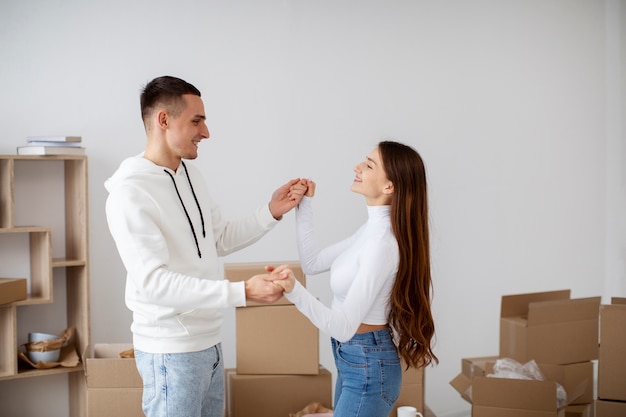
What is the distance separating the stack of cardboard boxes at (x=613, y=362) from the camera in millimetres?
3026

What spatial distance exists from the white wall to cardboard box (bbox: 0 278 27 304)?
44cm

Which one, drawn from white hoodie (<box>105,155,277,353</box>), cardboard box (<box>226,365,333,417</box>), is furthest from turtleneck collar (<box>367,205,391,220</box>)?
cardboard box (<box>226,365,333,417</box>)

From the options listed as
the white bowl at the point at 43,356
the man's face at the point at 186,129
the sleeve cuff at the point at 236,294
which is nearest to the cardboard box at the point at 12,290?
the white bowl at the point at 43,356

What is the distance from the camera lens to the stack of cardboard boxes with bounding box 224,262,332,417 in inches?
120

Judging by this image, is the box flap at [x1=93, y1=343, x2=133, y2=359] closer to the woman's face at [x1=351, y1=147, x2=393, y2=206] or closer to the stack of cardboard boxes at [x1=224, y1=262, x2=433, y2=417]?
the stack of cardboard boxes at [x1=224, y1=262, x2=433, y2=417]

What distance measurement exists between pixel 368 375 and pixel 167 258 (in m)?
0.73

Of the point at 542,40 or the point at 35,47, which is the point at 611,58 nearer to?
the point at 542,40

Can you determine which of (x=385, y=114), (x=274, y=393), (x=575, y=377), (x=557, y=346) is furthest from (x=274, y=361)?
(x=385, y=114)

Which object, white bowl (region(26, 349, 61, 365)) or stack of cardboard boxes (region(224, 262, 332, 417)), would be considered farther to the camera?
white bowl (region(26, 349, 61, 365))

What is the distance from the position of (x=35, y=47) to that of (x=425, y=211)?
221 cm

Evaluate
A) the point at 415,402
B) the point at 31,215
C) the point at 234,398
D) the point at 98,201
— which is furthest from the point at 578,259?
the point at 31,215

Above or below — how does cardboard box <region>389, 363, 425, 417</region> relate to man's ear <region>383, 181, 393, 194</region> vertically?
below

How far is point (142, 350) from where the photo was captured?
7.10 feet

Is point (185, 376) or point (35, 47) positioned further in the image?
point (35, 47)
